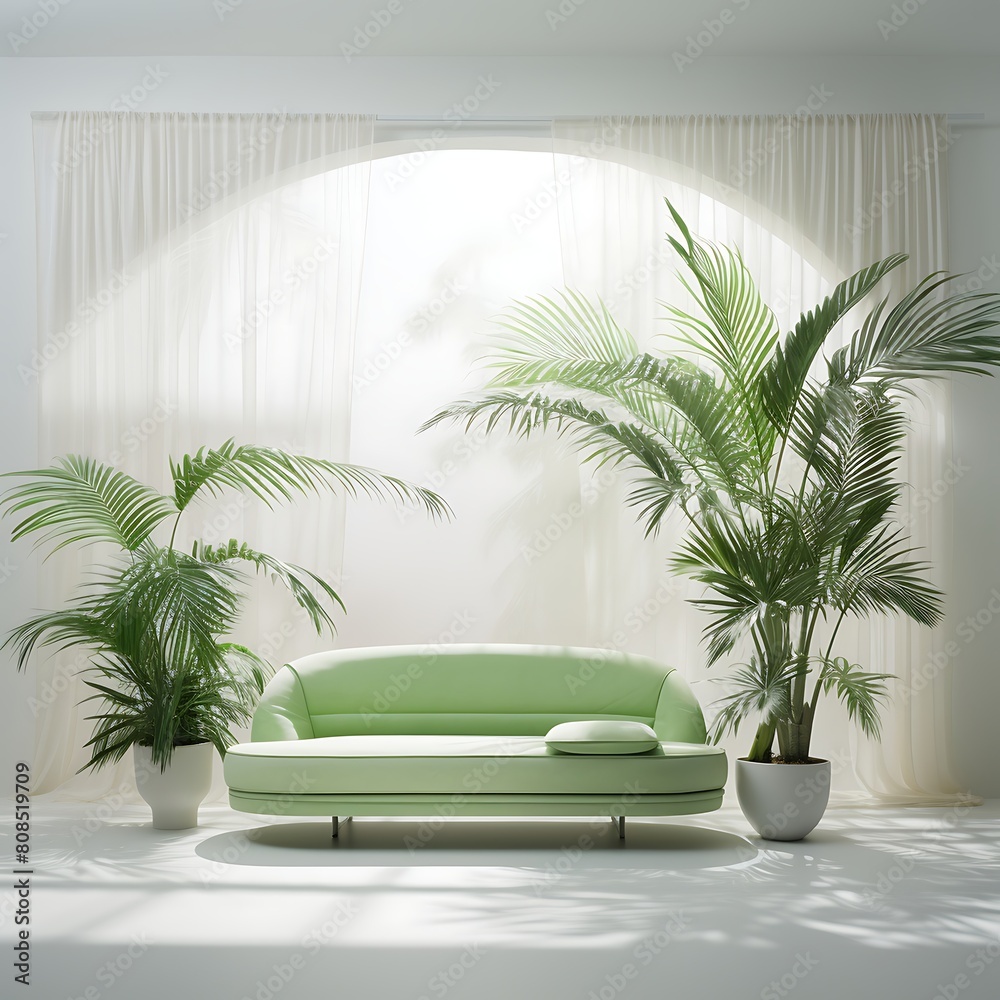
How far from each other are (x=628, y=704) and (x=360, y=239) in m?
2.76

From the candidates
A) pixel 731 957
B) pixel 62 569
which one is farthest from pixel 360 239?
pixel 731 957

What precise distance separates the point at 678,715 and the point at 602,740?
59 cm

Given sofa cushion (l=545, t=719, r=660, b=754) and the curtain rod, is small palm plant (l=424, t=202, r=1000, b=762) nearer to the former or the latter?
sofa cushion (l=545, t=719, r=660, b=754)

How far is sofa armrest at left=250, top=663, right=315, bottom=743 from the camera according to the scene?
437 cm

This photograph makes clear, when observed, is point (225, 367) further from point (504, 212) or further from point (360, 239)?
point (504, 212)

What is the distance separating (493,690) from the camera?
4.71 m

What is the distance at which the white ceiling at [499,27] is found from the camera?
16.3 feet

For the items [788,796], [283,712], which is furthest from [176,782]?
[788,796]

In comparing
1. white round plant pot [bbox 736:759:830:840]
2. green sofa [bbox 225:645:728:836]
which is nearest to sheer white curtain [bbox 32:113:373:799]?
green sofa [bbox 225:645:728:836]

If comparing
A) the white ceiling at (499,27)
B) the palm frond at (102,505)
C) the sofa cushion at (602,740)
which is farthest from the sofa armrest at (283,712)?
the white ceiling at (499,27)

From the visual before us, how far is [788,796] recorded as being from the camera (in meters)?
4.11

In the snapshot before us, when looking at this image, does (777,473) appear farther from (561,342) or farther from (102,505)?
(102,505)

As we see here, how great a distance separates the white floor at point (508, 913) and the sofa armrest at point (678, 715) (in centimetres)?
42

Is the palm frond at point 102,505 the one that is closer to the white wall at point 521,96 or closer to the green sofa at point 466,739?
the green sofa at point 466,739
